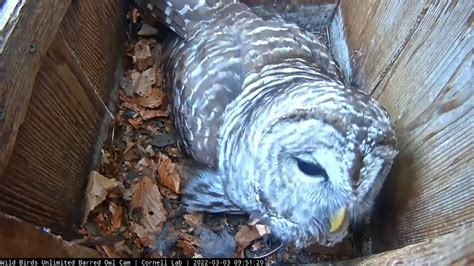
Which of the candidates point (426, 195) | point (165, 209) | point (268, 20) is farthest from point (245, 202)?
point (268, 20)

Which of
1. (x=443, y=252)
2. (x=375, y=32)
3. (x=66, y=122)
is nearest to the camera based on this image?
A: (x=443, y=252)

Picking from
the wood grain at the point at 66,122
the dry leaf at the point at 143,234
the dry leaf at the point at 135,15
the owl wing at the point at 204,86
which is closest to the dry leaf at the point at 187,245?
the dry leaf at the point at 143,234

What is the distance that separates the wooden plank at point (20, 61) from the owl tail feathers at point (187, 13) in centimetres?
70

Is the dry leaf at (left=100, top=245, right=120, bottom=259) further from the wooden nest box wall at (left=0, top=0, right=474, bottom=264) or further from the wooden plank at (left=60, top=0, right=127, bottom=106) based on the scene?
the wooden plank at (left=60, top=0, right=127, bottom=106)

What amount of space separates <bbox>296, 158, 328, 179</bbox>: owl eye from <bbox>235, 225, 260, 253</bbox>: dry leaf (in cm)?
72

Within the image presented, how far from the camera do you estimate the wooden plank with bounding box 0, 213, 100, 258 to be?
1422 mm

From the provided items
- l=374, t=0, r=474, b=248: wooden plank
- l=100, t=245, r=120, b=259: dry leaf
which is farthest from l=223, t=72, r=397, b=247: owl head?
l=100, t=245, r=120, b=259: dry leaf

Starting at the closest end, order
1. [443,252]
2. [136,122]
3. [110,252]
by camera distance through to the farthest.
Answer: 1. [443,252]
2. [110,252]
3. [136,122]

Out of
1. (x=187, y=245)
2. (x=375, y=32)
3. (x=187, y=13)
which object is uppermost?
(x=187, y=13)

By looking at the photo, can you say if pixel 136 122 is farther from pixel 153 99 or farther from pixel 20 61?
pixel 20 61

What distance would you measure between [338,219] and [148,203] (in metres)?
0.90

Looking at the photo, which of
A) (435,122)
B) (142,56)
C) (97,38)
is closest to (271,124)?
(435,122)

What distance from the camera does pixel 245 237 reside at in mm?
2412

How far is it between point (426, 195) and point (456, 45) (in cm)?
47
